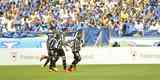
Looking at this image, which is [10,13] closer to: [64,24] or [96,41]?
[64,24]

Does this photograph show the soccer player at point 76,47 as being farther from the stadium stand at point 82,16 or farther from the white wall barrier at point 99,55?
the stadium stand at point 82,16

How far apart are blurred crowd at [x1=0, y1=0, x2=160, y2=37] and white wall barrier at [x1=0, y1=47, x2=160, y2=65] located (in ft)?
8.97

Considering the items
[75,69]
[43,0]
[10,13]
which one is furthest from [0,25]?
[75,69]

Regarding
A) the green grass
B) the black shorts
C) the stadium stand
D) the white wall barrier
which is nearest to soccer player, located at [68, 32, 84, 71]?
the black shorts

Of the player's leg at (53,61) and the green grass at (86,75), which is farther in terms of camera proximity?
the player's leg at (53,61)

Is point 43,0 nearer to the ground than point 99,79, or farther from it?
farther from it

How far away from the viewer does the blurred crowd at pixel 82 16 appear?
2264 cm

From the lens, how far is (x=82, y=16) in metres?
23.1

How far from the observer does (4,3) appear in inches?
918

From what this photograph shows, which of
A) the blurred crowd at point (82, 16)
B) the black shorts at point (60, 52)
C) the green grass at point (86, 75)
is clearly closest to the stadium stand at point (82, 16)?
the blurred crowd at point (82, 16)

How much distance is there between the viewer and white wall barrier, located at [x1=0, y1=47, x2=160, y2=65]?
19.5 m

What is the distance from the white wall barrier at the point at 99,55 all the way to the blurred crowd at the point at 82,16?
273 centimetres

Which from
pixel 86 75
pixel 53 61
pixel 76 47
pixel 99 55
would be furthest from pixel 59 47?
pixel 99 55

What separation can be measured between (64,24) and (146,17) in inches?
192
